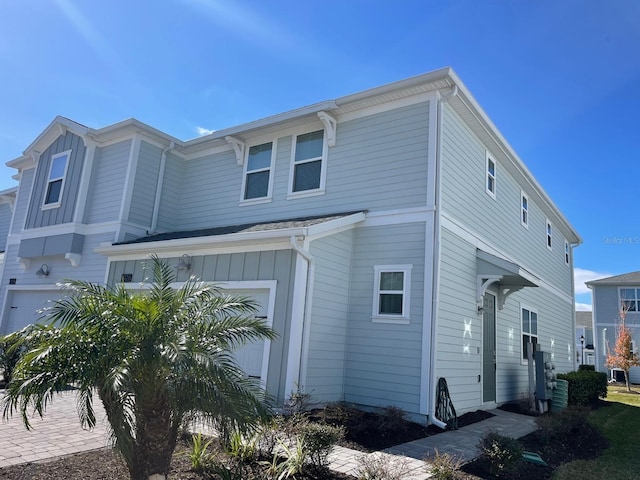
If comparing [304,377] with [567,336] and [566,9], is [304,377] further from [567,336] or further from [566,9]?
[567,336]

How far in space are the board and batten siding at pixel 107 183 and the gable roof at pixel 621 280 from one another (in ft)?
93.0

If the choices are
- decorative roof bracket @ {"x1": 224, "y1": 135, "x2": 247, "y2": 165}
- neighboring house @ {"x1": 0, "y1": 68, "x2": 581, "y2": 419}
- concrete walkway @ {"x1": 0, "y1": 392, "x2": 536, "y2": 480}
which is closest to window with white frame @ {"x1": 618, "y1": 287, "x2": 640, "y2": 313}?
neighboring house @ {"x1": 0, "y1": 68, "x2": 581, "y2": 419}

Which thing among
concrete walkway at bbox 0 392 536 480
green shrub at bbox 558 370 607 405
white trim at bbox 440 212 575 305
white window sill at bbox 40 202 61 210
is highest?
white window sill at bbox 40 202 61 210

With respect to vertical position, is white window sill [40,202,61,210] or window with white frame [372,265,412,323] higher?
white window sill [40,202,61,210]

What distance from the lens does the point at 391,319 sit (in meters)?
8.26

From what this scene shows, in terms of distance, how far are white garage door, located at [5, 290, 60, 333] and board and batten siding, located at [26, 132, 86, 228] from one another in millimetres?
1927

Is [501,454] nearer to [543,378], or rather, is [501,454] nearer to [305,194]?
[543,378]

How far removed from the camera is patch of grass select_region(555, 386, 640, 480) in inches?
221

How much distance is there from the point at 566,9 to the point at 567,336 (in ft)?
39.6

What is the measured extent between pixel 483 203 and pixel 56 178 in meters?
11.5

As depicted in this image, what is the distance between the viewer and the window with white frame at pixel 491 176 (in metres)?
11.1

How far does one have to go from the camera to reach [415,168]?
28.2ft

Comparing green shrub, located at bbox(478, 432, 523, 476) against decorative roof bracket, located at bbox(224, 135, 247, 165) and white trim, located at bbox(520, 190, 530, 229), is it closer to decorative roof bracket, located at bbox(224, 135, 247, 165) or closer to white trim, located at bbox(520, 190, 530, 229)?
decorative roof bracket, located at bbox(224, 135, 247, 165)

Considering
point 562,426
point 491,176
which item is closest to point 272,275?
point 562,426
